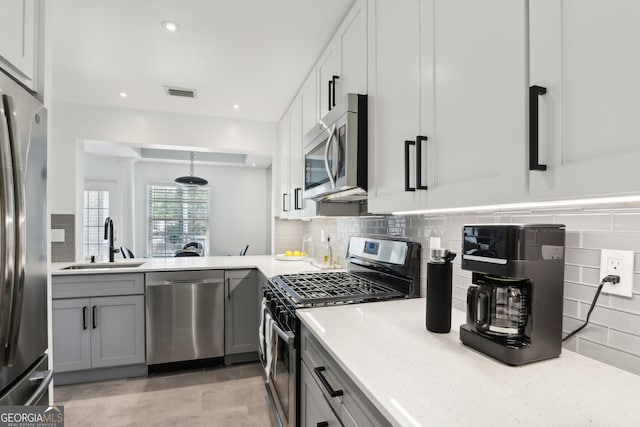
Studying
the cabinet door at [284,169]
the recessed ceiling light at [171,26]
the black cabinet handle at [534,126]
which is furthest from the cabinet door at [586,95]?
the cabinet door at [284,169]

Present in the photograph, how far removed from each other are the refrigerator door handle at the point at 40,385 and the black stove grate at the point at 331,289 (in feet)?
3.39

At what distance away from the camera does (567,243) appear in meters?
1.00

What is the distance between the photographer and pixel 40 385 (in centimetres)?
126

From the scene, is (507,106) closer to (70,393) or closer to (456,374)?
(456,374)

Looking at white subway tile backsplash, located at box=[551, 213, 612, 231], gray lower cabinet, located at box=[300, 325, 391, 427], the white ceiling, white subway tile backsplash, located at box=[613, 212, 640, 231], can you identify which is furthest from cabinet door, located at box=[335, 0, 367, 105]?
gray lower cabinet, located at box=[300, 325, 391, 427]

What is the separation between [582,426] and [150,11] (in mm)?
2375

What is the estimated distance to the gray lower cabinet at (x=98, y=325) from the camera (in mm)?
2518

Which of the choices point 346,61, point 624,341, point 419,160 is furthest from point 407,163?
point 346,61

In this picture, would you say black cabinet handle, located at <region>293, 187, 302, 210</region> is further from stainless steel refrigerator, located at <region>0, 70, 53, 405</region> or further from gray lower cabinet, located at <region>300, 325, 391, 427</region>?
stainless steel refrigerator, located at <region>0, 70, 53, 405</region>

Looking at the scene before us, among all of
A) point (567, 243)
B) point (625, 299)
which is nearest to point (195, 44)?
point (567, 243)

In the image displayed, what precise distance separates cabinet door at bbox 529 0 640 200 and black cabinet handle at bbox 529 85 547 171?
0.5 inches

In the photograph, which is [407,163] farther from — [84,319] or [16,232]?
[84,319]

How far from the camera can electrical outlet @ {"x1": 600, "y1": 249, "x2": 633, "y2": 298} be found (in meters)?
0.84

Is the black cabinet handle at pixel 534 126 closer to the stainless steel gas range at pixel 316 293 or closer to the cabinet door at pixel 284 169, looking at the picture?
the stainless steel gas range at pixel 316 293
